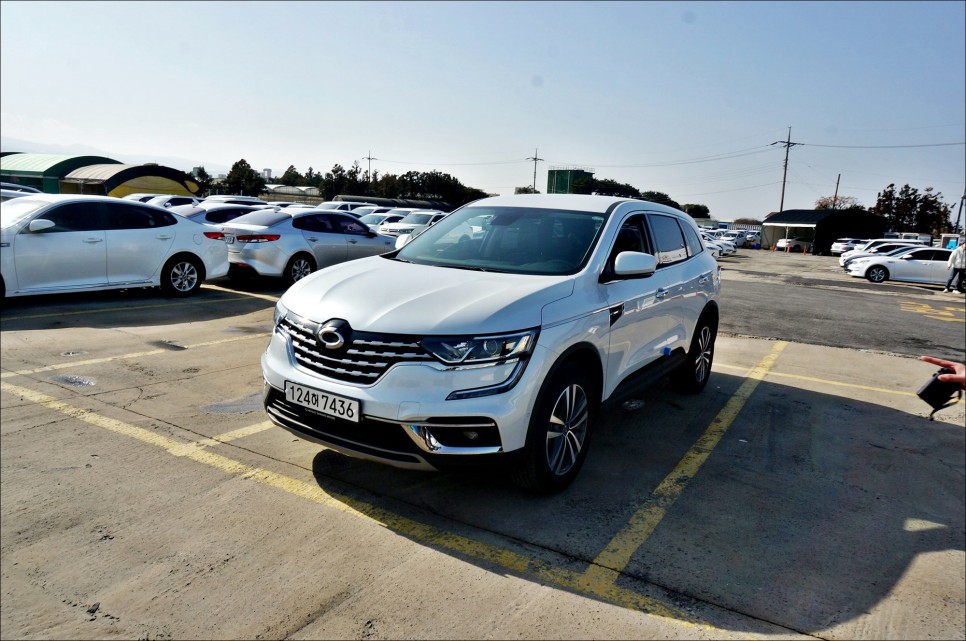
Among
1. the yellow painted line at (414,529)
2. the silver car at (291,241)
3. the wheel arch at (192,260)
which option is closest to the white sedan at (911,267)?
the silver car at (291,241)

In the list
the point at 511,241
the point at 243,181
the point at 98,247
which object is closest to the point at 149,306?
the point at 98,247

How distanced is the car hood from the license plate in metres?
0.39

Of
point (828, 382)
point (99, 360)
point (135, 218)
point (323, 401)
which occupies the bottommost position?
point (828, 382)

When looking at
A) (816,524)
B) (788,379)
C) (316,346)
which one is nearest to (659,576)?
(816,524)

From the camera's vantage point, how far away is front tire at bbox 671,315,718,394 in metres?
6.16

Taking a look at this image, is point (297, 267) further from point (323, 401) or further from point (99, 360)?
point (323, 401)

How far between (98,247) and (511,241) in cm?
733

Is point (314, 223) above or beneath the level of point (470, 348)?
above

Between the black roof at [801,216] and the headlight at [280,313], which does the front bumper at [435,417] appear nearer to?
the headlight at [280,313]

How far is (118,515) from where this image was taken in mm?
3438

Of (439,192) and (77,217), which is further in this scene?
(439,192)

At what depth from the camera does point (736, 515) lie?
3.85 meters

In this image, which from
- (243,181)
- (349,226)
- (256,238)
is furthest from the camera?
(243,181)

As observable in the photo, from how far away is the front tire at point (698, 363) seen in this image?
6.16m
